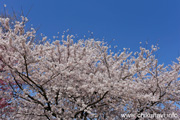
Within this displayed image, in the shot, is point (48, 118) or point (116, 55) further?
point (116, 55)

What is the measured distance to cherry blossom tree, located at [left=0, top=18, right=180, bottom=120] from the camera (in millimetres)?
4633

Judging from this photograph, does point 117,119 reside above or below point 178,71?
below

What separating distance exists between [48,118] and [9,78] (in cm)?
241

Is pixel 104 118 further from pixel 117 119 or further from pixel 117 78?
pixel 117 78

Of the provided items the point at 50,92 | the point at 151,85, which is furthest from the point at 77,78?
the point at 151,85

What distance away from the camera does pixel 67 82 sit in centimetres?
559

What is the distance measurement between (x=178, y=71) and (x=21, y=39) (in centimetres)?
890

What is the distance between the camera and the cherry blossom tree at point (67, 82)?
4.63 meters

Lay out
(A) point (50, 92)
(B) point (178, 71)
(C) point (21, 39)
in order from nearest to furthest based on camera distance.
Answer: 1. (C) point (21, 39)
2. (A) point (50, 92)
3. (B) point (178, 71)

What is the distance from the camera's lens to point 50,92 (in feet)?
17.8

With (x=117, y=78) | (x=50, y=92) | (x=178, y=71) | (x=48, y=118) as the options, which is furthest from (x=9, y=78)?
(x=178, y=71)

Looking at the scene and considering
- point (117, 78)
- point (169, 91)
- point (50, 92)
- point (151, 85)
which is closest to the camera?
point (117, 78)

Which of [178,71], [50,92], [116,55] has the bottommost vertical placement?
[50,92]

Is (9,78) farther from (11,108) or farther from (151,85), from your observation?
(151,85)
